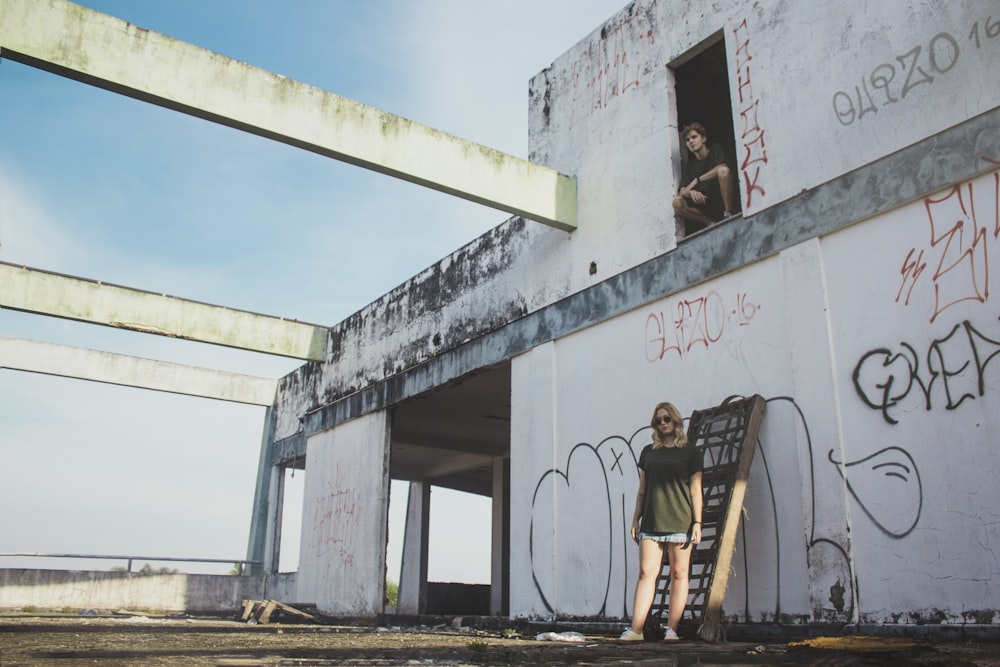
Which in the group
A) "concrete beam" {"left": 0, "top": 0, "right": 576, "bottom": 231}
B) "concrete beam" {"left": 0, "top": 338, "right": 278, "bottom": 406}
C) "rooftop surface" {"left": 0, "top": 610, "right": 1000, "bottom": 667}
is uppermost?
"concrete beam" {"left": 0, "top": 0, "right": 576, "bottom": 231}

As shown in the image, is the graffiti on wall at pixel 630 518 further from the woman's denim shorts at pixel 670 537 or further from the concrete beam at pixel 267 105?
the concrete beam at pixel 267 105

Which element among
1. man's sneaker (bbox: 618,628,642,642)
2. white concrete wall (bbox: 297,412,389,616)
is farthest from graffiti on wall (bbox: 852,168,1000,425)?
white concrete wall (bbox: 297,412,389,616)

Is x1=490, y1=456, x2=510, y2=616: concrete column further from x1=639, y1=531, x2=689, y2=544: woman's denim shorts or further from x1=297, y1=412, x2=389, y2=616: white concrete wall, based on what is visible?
x1=639, y1=531, x2=689, y2=544: woman's denim shorts

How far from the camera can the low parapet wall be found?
13852 mm

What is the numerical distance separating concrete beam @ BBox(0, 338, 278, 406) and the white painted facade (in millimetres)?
7956

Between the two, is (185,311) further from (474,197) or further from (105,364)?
(474,197)

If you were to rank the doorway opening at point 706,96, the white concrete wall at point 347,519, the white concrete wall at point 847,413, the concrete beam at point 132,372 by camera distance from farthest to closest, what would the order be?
the concrete beam at point 132,372
the white concrete wall at point 347,519
the doorway opening at point 706,96
the white concrete wall at point 847,413

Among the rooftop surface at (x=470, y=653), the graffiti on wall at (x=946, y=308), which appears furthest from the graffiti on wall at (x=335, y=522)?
the graffiti on wall at (x=946, y=308)

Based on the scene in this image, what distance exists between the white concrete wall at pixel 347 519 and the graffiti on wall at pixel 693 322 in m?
5.79

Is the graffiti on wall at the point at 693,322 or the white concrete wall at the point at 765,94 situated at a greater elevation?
the white concrete wall at the point at 765,94

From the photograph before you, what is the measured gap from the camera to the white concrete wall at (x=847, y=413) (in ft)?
17.2

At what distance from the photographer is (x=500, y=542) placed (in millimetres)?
18078

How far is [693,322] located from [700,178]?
138 centimetres

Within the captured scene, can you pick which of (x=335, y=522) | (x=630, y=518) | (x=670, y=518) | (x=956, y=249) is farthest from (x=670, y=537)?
(x=335, y=522)
